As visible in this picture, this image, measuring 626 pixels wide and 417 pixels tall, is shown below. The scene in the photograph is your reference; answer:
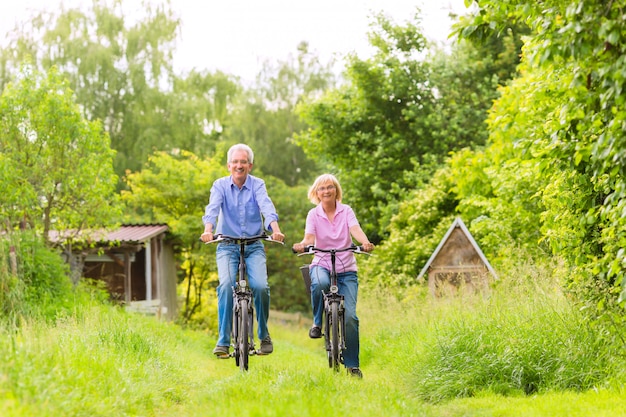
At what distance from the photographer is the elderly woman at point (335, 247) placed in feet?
26.2

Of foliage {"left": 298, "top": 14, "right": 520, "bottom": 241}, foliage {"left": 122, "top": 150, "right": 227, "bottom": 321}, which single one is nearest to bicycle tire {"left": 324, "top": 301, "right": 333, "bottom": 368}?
foliage {"left": 298, "top": 14, "right": 520, "bottom": 241}

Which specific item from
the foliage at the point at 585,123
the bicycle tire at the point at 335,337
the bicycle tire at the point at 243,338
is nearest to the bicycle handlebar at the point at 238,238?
the bicycle tire at the point at 243,338

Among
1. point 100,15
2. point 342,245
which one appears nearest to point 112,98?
point 100,15

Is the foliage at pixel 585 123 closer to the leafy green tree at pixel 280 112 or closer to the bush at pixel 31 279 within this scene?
the bush at pixel 31 279

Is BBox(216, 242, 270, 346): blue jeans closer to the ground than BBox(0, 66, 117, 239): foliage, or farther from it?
closer to the ground

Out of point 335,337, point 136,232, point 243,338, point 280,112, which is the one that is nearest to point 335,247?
point 335,337

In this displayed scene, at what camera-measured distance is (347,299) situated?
804cm

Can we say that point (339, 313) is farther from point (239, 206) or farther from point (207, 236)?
point (207, 236)

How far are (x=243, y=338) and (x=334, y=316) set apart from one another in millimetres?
897

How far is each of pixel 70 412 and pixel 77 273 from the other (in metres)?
12.2

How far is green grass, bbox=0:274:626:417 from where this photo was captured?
17.2ft

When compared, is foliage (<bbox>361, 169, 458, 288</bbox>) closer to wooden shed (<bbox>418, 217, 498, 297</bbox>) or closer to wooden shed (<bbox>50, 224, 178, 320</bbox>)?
wooden shed (<bbox>418, 217, 498, 297</bbox>)

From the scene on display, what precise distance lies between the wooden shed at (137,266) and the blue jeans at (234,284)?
14.5 meters

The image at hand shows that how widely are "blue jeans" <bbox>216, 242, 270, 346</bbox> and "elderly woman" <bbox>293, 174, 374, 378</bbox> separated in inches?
17.5
